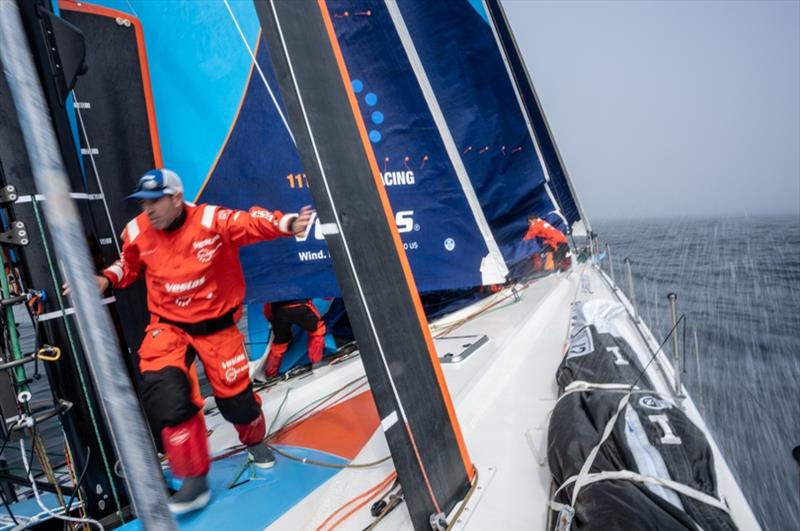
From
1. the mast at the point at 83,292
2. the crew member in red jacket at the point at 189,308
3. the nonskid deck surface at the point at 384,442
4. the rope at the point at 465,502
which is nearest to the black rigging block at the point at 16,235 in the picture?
the crew member in red jacket at the point at 189,308

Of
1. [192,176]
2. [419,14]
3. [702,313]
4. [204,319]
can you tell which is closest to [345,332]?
[192,176]

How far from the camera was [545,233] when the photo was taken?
14.8 ft

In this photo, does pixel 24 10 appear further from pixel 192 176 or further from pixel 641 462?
pixel 641 462

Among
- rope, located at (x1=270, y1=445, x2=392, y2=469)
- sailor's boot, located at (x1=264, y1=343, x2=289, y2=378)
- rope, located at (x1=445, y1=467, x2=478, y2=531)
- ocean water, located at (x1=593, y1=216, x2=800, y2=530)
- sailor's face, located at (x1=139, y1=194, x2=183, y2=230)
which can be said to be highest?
sailor's face, located at (x1=139, y1=194, x2=183, y2=230)

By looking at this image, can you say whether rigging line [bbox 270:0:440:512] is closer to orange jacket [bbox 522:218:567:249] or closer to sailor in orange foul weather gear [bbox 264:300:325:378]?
sailor in orange foul weather gear [bbox 264:300:325:378]

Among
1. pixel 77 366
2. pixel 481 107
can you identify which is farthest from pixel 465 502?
pixel 481 107

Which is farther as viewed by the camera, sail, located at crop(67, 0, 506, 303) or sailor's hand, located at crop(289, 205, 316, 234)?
sail, located at crop(67, 0, 506, 303)

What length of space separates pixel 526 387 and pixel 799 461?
4.54 ft

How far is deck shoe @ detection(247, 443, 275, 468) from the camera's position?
73.4 inches

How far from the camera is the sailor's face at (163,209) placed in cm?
158

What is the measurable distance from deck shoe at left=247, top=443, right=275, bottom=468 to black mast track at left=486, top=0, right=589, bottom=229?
3.77m

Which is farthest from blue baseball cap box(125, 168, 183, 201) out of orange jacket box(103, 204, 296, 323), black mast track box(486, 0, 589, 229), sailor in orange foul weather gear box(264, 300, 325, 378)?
black mast track box(486, 0, 589, 229)

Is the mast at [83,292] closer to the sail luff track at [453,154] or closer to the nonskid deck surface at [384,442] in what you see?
the nonskid deck surface at [384,442]

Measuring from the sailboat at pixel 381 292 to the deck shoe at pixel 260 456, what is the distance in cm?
5
